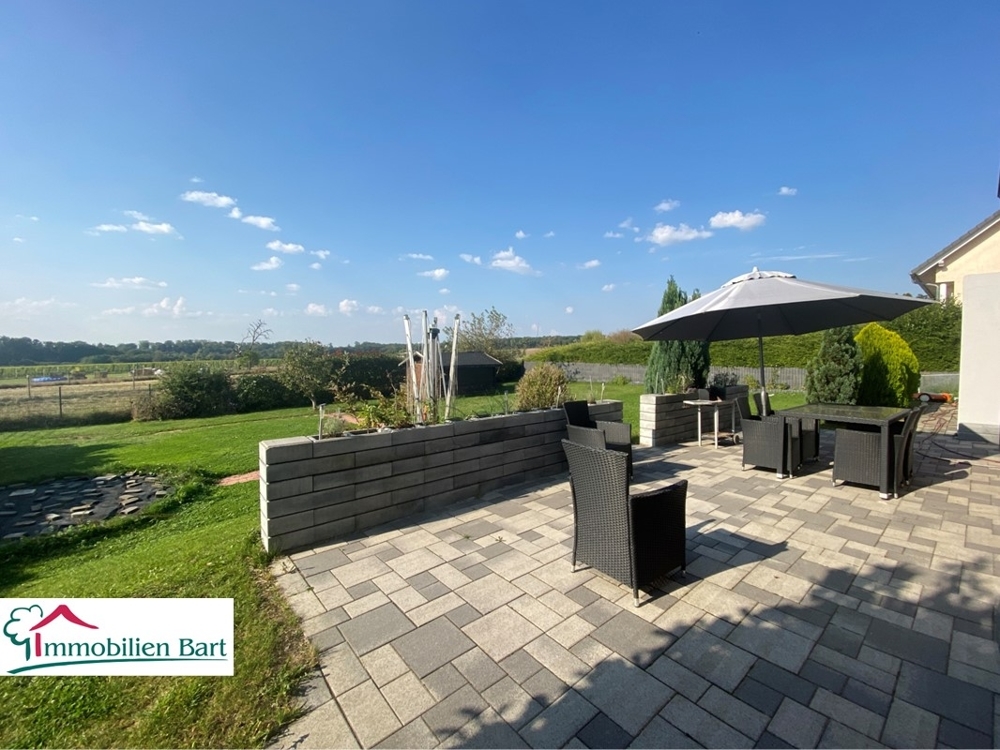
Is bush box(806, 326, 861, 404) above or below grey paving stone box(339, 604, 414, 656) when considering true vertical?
above

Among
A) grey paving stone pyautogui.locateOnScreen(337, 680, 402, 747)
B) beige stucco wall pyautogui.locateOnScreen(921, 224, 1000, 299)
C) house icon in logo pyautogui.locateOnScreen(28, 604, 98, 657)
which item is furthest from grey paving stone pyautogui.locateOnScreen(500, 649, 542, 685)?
beige stucco wall pyautogui.locateOnScreen(921, 224, 1000, 299)

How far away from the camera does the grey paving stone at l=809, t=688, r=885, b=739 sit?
1422 mm

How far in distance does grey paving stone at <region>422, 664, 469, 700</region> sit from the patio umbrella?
12.2 feet

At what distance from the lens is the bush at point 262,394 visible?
16.3 m

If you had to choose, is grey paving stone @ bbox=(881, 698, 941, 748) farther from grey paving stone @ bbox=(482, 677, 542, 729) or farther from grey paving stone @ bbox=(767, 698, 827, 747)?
grey paving stone @ bbox=(482, 677, 542, 729)

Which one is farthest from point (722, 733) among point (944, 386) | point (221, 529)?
point (944, 386)

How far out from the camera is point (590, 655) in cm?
183

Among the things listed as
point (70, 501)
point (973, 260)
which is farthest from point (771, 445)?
point (973, 260)

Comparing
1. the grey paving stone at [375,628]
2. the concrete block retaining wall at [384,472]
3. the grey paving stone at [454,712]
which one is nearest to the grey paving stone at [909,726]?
the grey paving stone at [454,712]

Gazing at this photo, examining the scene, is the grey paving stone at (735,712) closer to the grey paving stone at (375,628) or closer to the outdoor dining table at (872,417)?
the grey paving stone at (375,628)

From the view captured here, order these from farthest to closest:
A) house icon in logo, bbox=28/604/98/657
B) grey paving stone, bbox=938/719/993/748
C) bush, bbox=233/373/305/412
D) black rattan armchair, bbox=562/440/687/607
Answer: bush, bbox=233/373/305/412 → black rattan armchair, bbox=562/440/687/607 → house icon in logo, bbox=28/604/98/657 → grey paving stone, bbox=938/719/993/748

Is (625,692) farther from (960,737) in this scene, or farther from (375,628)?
(375,628)

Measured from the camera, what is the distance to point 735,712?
4.90 ft

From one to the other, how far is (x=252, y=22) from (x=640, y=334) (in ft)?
21.0
